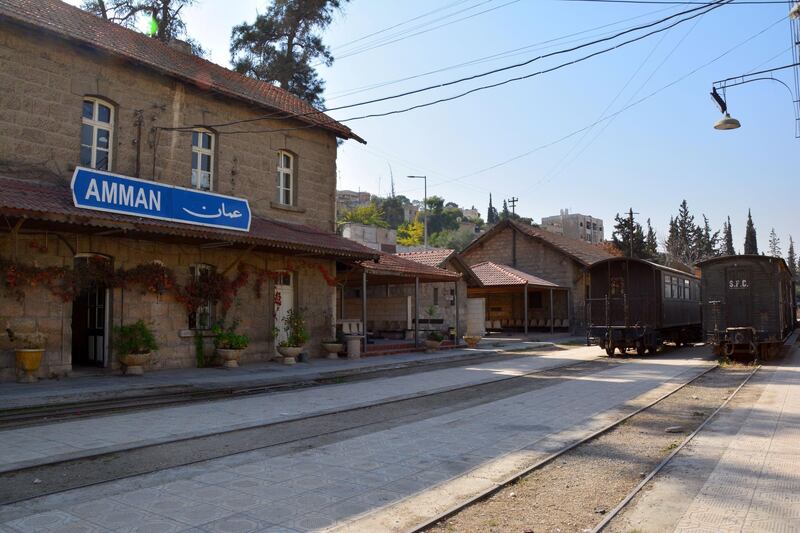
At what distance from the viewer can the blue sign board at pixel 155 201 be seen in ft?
40.4

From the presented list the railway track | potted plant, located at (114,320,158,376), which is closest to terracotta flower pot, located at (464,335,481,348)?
the railway track

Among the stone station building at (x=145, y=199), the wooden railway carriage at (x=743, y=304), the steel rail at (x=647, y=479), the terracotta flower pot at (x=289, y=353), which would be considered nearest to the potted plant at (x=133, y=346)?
the stone station building at (x=145, y=199)

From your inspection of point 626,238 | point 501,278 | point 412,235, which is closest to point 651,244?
point 626,238

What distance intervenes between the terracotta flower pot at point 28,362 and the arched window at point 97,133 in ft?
14.7

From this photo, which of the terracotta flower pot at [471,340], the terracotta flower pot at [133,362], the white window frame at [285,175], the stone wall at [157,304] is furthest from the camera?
the terracotta flower pot at [471,340]

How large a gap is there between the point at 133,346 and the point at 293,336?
A: 503 centimetres

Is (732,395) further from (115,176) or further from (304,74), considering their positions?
(304,74)

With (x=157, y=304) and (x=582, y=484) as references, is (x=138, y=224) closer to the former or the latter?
(x=157, y=304)

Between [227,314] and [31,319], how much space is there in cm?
502

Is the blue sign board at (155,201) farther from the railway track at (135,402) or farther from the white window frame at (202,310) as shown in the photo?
the railway track at (135,402)

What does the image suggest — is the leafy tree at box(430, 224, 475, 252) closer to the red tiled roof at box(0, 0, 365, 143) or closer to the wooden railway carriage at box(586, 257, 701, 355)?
the wooden railway carriage at box(586, 257, 701, 355)

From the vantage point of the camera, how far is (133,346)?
13.5m

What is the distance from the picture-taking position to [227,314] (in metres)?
16.4

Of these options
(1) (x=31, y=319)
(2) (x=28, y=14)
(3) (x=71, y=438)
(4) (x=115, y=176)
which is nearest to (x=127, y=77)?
(2) (x=28, y=14)
